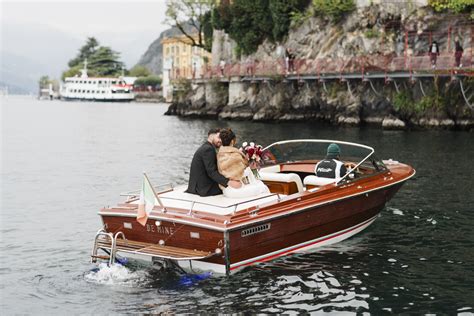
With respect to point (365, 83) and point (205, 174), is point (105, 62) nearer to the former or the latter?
point (365, 83)

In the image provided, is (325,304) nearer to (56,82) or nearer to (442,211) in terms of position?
(442,211)

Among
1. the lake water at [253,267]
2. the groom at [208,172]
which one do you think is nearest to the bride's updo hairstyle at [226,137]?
the groom at [208,172]

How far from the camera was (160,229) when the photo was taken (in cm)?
1195

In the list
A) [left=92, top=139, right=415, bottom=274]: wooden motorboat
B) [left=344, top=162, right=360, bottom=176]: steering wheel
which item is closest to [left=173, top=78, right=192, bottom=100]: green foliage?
[left=344, top=162, right=360, bottom=176]: steering wheel

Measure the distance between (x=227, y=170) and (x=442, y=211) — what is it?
7.37m

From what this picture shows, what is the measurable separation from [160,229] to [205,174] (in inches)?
63.1

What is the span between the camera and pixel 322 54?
2126 inches

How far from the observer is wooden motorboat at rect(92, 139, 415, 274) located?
1159 cm

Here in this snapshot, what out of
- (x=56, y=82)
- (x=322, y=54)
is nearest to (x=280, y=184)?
(x=322, y=54)

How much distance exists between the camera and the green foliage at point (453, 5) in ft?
143

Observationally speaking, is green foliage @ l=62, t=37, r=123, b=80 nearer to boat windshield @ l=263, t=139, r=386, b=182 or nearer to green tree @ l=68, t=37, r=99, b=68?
green tree @ l=68, t=37, r=99, b=68

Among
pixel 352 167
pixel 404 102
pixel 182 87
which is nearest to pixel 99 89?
pixel 182 87

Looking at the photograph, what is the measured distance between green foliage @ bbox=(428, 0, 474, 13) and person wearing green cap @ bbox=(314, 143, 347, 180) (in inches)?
1278

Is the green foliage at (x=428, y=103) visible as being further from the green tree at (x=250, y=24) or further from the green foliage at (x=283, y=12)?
the green tree at (x=250, y=24)
